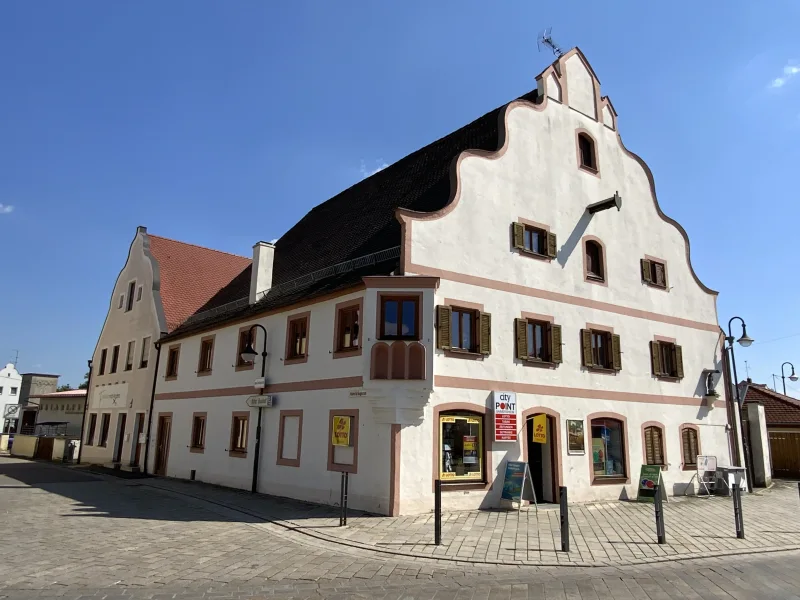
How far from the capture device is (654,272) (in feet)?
70.4

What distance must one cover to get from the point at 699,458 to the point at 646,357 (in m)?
3.93

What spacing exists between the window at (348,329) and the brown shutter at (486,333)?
3.40 metres

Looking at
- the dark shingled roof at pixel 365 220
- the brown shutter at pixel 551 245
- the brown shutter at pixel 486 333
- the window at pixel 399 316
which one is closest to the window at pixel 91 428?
the dark shingled roof at pixel 365 220

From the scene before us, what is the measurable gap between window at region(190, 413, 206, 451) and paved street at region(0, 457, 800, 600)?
26.4 ft

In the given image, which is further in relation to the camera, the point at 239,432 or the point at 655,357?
the point at 655,357

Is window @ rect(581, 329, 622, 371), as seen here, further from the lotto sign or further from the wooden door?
the wooden door

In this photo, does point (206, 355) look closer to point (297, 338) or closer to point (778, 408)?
point (297, 338)

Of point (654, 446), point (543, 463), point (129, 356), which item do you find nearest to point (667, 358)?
point (654, 446)

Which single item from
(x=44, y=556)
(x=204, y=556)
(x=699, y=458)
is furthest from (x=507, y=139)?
(x=44, y=556)

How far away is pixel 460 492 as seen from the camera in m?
14.5

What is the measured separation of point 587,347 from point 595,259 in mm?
3448

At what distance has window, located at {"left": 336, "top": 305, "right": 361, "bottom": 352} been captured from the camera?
614 inches

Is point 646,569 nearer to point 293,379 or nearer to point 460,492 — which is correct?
point 460,492

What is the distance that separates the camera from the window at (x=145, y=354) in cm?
2730
